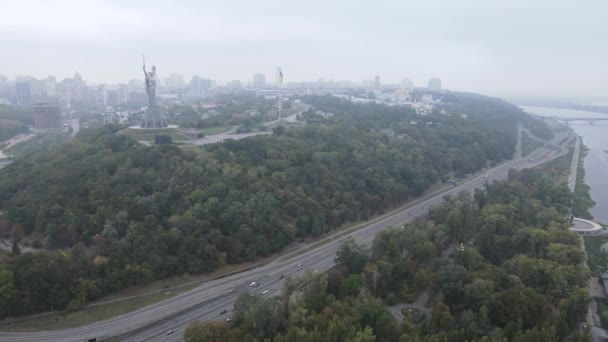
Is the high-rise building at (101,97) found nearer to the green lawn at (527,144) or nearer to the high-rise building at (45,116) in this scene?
the high-rise building at (45,116)

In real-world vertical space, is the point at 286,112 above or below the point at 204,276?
above

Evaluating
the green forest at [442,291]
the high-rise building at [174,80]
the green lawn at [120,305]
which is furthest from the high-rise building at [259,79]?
the green lawn at [120,305]

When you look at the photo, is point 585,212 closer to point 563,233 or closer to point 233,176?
point 563,233

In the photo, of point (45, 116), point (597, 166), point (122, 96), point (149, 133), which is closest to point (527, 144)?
point (597, 166)

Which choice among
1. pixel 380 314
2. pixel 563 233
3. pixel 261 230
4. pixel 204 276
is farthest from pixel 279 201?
pixel 563 233

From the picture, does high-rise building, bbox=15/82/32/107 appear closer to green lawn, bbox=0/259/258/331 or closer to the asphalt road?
green lawn, bbox=0/259/258/331

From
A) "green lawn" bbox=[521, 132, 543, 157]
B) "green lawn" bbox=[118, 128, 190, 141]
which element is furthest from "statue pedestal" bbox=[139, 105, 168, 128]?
"green lawn" bbox=[521, 132, 543, 157]

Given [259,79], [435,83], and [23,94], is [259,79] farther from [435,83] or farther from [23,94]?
[23,94]
